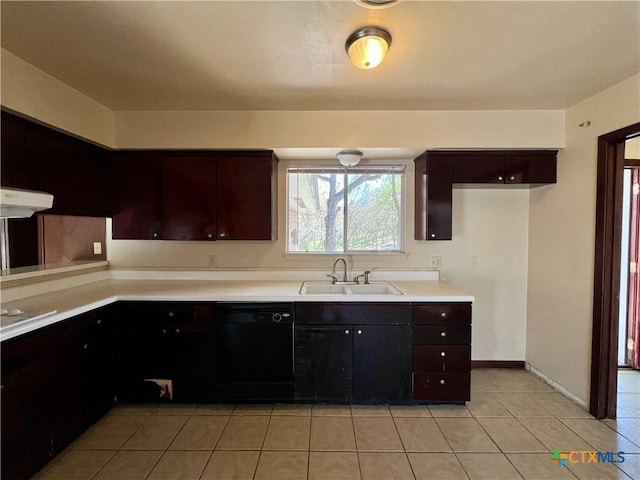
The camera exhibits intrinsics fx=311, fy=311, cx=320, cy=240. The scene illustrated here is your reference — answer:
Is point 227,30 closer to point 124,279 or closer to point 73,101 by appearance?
point 73,101

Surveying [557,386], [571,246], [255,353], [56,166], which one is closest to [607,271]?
[571,246]

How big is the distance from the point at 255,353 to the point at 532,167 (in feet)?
9.28

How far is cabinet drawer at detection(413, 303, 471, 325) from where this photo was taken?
241 centimetres

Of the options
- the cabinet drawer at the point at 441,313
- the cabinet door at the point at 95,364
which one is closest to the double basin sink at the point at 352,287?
the cabinet drawer at the point at 441,313

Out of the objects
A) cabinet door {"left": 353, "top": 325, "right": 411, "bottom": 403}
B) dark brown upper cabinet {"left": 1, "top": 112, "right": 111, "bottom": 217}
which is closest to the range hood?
dark brown upper cabinet {"left": 1, "top": 112, "right": 111, "bottom": 217}

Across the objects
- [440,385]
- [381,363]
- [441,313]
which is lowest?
[440,385]

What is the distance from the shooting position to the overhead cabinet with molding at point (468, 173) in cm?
272

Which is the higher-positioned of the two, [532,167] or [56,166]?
[532,167]

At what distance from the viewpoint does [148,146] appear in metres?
2.73

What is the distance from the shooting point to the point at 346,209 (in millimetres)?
3139

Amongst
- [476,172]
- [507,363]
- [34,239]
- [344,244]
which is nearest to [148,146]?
[34,239]

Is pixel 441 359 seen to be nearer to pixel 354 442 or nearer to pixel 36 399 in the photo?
pixel 354 442

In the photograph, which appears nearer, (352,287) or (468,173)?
(468,173)

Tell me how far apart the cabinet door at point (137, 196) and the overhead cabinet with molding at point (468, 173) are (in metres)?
2.40
